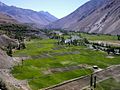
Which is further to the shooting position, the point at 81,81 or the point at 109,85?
the point at 81,81

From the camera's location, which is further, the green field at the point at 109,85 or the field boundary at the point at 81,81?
the green field at the point at 109,85

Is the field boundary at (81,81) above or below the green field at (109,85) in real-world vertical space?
above

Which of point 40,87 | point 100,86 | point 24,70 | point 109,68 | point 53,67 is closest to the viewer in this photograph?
point 40,87

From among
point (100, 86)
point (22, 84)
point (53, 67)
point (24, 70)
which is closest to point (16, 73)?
point (24, 70)

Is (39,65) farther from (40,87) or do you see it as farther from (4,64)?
(40,87)

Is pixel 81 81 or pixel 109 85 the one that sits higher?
pixel 81 81

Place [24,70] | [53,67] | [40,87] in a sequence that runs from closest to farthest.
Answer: [40,87] → [24,70] → [53,67]

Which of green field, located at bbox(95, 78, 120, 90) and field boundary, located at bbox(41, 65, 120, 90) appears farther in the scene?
green field, located at bbox(95, 78, 120, 90)

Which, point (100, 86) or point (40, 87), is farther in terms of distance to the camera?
point (100, 86)

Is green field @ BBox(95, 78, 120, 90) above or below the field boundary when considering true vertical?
below
